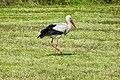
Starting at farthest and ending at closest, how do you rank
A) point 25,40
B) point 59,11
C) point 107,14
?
point 59,11, point 107,14, point 25,40

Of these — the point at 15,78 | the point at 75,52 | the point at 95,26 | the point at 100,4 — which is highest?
the point at 15,78

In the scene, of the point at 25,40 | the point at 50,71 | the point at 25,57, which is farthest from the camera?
the point at 25,40

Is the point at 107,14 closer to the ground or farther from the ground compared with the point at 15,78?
closer to the ground

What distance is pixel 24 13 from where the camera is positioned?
45.4m

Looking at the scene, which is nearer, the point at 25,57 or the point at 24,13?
the point at 25,57

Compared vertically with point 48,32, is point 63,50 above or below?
below

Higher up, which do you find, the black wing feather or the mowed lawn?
the black wing feather

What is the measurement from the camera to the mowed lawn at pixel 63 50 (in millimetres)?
16516

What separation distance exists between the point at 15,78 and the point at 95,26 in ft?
63.8

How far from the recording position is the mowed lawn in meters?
16.5

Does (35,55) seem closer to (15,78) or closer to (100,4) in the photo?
(15,78)

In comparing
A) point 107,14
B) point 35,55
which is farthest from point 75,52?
point 107,14

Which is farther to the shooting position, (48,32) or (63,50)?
(63,50)

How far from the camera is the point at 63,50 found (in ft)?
74.3
